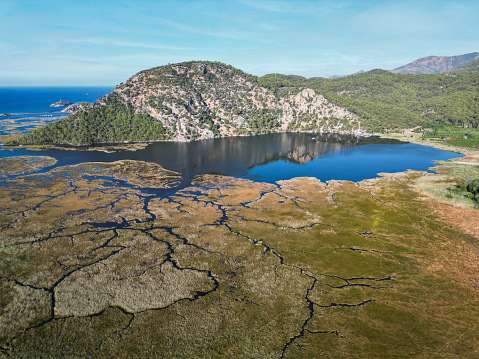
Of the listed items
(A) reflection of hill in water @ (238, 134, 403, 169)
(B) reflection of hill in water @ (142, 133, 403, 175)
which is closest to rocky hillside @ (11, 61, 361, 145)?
(B) reflection of hill in water @ (142, 133, 403, 175)

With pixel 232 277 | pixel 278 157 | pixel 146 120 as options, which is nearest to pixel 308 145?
pixel 278 157

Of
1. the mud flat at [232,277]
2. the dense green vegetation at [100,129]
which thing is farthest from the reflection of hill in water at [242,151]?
the mud flat at [232,277]

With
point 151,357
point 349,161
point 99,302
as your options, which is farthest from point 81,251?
point 349,161

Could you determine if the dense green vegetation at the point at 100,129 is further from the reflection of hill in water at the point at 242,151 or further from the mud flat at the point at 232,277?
the mud flat at the point at 232,277

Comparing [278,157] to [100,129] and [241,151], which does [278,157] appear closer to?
[241,151]

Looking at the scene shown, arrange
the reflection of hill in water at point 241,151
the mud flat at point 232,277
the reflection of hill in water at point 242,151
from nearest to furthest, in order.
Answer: the mud flat at point 232,277
the reflection of hill in water at point 241,151
the reflection of hill in water at point 242,151

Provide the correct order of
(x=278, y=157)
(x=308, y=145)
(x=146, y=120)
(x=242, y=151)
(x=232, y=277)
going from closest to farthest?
(x=232, y=277) → (x=278, y=157) → (x=242, y=151) → (x=308, y=145) → (x=146, y=120)

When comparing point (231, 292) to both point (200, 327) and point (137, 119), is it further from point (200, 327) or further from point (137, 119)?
point (137, 119)
